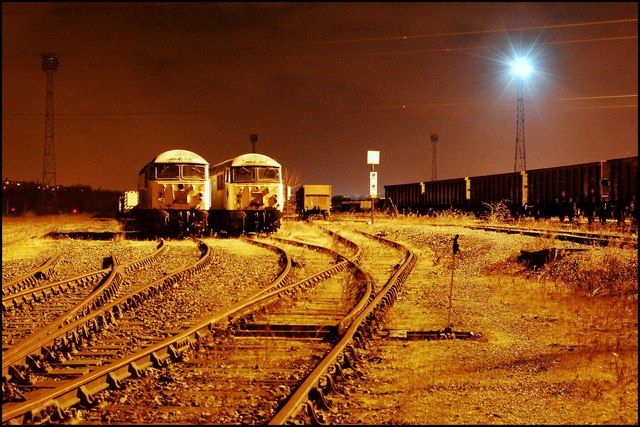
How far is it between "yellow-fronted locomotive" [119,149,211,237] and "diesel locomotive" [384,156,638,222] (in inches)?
595

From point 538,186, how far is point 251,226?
14426 millimetres

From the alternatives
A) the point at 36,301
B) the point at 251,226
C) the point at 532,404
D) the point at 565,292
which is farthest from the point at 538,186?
the point at 532,404

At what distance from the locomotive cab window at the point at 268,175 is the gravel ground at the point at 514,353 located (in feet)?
47.7

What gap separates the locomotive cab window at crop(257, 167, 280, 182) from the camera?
29.0 meters

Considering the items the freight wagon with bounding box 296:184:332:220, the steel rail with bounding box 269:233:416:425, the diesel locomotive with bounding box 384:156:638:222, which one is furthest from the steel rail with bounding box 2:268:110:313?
the freight wagon with bounding box 296:184:332:220

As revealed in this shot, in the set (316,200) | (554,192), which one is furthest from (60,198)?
(554,192)

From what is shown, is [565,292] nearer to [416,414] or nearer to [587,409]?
[587,409]

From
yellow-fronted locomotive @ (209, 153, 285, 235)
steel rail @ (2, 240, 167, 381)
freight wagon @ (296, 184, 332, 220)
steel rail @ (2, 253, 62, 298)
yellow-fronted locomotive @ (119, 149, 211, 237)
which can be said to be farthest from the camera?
freight wagon @ (296, 184, 332, 220)

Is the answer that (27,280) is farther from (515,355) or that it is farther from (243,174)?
(243,174)

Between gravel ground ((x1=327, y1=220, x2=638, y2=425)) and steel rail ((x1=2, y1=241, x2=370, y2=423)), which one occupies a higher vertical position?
steel rail ((x1=2, y1=241, x2=370, y2=423))

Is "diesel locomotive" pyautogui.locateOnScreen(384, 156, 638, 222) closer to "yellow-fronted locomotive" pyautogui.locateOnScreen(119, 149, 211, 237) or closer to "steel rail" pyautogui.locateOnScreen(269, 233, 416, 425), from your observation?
"steel rail" pyautogui.locateOnScreen(269, 233, 416, 425)

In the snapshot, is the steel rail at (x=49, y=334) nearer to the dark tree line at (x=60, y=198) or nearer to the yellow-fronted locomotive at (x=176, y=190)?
the yellow-fronted locomotive at (x=176, y=190)

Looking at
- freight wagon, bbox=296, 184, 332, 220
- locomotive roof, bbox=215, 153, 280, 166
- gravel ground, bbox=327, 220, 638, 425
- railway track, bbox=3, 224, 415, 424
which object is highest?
locomotive roof, bbox=215, 153, 280, 166

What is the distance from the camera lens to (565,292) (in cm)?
1251
